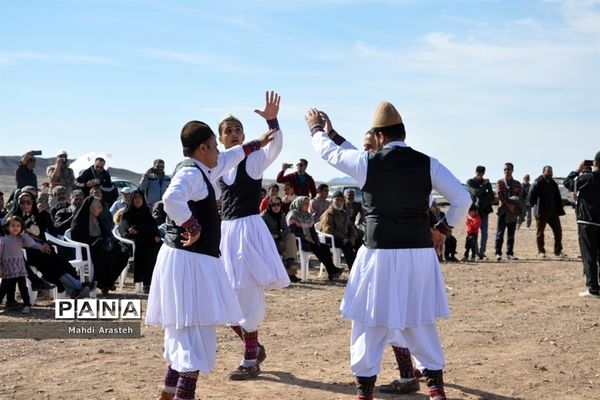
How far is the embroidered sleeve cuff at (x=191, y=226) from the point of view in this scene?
224 inches

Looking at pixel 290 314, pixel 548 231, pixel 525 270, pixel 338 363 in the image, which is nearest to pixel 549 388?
pixel 338 363

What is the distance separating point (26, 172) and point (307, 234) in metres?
5.58

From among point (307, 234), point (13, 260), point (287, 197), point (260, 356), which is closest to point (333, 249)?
point (307, 234)

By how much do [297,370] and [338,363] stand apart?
18.5 inches

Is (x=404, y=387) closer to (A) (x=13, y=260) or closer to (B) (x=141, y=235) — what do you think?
(A) (x=13, y=260)

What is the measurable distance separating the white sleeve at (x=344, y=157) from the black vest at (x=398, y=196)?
5 cm

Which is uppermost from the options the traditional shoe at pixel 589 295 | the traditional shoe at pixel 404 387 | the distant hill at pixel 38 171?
the distant hill at pixel 38 171

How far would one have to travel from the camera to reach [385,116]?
6102mm

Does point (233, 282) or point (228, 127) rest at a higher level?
point (228, 127)

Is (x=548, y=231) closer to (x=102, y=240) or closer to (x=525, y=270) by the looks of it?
(x=525, y=270)

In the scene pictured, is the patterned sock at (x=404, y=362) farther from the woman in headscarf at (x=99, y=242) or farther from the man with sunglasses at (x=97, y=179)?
the man with sunglasses at (x=97, y=179)

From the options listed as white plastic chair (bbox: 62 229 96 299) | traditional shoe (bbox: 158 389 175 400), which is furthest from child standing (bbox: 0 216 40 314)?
traditional shoe (bbox: 158 389 175 400)

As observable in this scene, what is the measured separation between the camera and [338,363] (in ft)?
25.3
